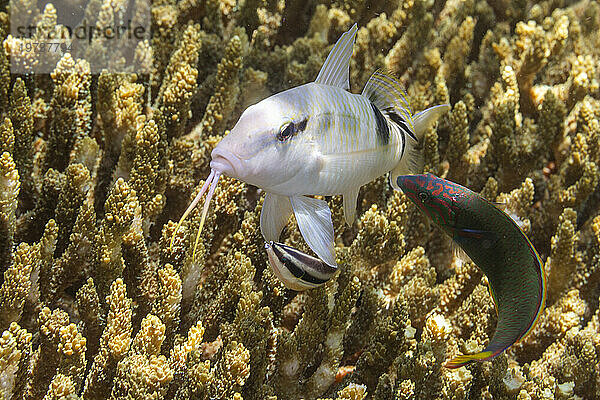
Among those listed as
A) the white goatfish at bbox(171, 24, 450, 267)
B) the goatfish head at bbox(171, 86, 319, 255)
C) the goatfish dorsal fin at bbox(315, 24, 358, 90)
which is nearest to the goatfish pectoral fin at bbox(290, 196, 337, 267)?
the white goatfish at bbox(171, 24, 450, 267)

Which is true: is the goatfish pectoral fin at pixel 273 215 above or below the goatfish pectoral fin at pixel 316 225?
below

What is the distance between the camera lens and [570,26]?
4.93 meters

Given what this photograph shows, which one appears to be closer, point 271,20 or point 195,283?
point 195,283

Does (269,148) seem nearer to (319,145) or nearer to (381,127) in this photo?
(319,145)

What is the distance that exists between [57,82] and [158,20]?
107cm

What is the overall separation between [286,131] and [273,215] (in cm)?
46

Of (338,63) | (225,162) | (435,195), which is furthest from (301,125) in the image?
(435,195)

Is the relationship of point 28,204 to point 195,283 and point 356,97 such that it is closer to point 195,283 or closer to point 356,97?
point 195,283

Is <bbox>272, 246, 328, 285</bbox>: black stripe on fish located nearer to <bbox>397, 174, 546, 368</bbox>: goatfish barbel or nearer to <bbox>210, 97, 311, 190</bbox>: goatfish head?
<bbox>210, 97, 311, 190</bbox>: goatfish head

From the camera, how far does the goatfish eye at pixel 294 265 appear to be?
6.18 feet

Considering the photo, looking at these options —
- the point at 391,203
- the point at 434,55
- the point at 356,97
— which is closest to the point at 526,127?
the point at 434,55

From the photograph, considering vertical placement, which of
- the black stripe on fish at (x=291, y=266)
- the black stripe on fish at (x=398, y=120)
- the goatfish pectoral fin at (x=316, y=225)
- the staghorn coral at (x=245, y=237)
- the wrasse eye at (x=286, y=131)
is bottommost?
the staghorn coral at (x=245, y=237)

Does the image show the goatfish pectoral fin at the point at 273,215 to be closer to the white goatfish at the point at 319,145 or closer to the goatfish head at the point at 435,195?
the white goatfish at the point at 319,145

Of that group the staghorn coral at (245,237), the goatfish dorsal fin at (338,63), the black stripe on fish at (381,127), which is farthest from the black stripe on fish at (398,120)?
the staghorn coral at (245,237)
